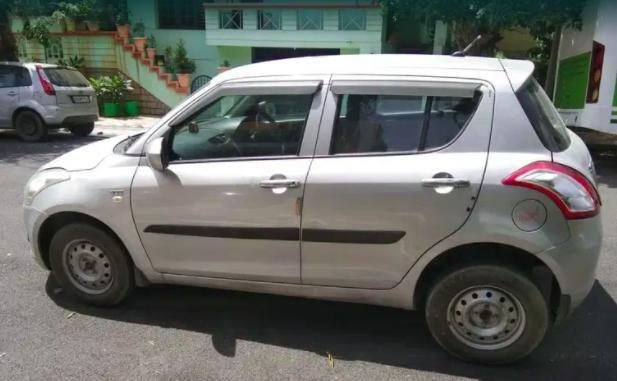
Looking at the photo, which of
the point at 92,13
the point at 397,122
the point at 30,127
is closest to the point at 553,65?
the point at 397,122

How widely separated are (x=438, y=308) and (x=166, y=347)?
1.65 m

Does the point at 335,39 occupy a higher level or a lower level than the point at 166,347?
higher

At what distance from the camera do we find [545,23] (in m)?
9.65

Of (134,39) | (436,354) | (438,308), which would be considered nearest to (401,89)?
(438,308)

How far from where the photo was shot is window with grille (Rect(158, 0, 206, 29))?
17312 millimetres

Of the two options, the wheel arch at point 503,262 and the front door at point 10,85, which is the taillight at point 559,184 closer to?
the wheel arch at point 503,262

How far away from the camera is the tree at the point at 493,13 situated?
902cm

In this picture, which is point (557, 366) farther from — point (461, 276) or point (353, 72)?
point (353, 72)

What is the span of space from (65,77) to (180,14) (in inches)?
288

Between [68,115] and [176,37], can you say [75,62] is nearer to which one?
[176,37]

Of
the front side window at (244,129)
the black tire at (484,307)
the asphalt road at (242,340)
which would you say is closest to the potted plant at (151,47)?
the asphalt road at (242,340)

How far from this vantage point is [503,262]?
2891 millimetres

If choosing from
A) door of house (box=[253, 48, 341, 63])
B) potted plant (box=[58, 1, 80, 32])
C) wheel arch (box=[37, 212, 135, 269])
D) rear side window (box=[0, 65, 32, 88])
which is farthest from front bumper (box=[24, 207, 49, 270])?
potted plant (box=[58, 1, 80, 32])

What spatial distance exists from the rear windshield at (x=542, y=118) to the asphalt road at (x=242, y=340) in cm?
126
